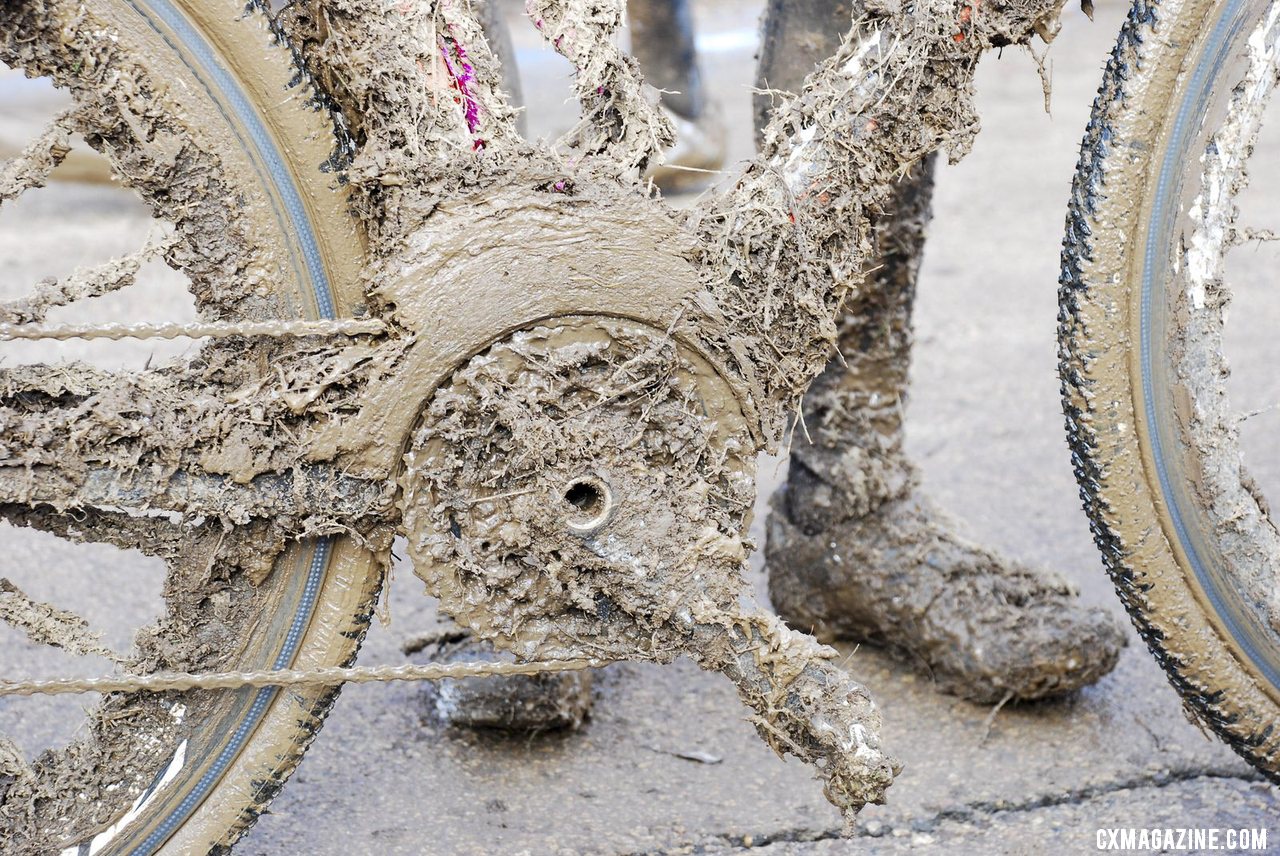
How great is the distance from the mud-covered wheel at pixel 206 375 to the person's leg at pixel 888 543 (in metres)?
0.83

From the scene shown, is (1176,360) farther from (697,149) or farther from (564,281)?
(697,149)

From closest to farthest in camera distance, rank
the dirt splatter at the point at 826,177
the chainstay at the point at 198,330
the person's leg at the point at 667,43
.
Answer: the chainstay at the point at 198,330
the dirt splatter at the point at 826,177
the person's leg at the point at 667,43

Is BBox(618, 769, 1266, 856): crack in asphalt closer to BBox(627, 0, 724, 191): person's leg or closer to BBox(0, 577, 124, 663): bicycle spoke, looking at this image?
BBox(0, 577, 124, 663): bicycle spoke

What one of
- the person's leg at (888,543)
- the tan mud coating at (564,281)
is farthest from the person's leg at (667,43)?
the tan mud coating at (564,281)

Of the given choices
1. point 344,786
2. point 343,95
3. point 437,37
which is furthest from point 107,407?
point 344,786

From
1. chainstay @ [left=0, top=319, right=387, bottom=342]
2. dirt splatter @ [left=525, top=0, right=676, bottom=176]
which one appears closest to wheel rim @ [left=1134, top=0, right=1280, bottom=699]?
dirt splatter @ [left=525, top=0, right=676, bottom=176]

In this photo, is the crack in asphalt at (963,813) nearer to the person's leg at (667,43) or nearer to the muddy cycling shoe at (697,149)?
the person's leg at (667,43)

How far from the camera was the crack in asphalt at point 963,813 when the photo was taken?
5.31 ft

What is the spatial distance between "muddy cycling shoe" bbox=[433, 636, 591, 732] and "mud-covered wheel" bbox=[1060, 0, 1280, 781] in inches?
31.1

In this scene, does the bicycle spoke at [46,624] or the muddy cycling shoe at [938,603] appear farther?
the muddy cycling shoe at [938,603]

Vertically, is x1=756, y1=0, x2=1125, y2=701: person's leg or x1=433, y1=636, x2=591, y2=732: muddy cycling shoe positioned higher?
x1=756, y1=0, x2=1125, y2=701: person's leg

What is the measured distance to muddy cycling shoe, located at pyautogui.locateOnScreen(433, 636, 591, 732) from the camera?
1771mm

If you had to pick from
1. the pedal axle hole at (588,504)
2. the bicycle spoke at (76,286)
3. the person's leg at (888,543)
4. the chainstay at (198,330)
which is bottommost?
the person's leg at (888,543)

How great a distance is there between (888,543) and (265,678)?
1.07 meters
